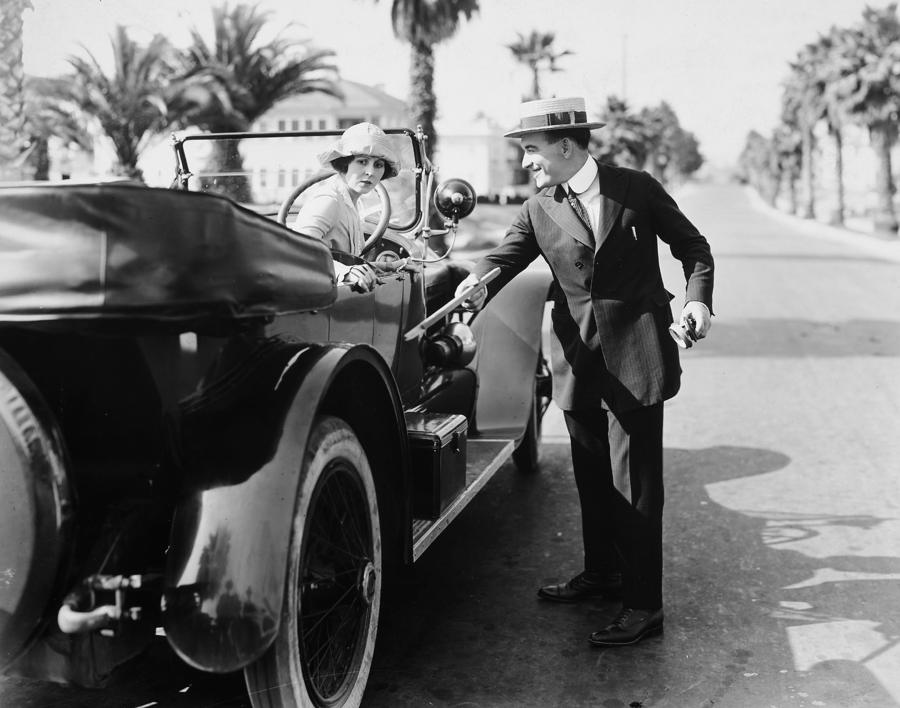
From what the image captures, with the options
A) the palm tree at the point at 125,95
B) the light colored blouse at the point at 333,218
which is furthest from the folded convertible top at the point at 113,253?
the palm tree at the point at 125,95

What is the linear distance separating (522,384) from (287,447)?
105 inches

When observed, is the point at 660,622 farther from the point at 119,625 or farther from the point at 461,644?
the point at 119,625

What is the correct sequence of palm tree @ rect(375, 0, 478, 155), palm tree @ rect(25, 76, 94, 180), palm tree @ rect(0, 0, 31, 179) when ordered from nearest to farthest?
1. palm tree @ rect(0, 0, 31, 179)
2. palm tree @ rect(25, 76, 94, 180)
3. palm tree @ rect(375, 0, 478, 155)

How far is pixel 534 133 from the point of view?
11.5 ft

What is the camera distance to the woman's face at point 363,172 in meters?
3.68

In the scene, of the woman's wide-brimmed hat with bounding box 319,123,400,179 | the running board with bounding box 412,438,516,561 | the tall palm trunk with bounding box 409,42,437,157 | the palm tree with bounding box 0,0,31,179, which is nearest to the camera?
the running board with bounding box 412,438,516,561

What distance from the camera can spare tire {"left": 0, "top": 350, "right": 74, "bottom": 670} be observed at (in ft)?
7.01

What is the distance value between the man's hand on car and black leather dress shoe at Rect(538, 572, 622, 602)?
1.15 meters

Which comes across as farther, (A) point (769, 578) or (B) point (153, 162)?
(B) point (153, 162)

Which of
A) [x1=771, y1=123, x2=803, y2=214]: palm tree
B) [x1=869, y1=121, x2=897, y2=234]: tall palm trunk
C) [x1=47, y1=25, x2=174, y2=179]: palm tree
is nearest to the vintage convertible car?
[x1=47, y1=25, x2=174, y2=179]: palm tree

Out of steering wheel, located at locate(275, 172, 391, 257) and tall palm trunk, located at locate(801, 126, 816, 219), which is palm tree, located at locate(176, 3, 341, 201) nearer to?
steering wheel, located at locate(275, 172, 391, 257)

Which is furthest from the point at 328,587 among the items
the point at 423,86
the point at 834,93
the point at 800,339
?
the point at 834,93

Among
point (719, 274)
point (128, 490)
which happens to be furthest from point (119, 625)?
point (719, 274)

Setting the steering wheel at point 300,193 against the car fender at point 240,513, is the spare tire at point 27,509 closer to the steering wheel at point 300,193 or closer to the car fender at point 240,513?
the car fender at point 240,513
